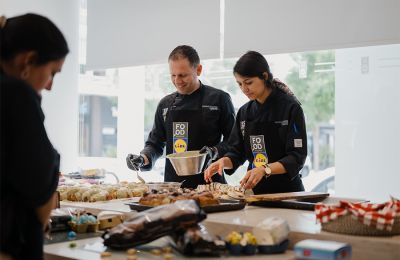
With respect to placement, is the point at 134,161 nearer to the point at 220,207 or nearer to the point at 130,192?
the point at 130,192

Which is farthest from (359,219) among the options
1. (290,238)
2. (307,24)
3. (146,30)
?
(146,30)

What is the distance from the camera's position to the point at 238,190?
8.36ft

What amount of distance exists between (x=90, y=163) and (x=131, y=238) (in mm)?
3813

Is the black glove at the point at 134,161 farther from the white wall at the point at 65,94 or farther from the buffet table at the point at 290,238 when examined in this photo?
the white wall at the point at 65,94

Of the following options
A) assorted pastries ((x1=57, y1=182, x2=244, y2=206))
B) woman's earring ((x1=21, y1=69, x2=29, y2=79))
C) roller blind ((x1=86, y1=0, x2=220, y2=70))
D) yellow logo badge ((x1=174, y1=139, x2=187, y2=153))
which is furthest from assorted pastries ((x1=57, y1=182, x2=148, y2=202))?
roller blind ((x1=86, y1=0, x2=220, y2=70))

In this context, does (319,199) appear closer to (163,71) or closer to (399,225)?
(399,225)

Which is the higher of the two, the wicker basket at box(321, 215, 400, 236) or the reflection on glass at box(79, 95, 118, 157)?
the reflection on glass at box(79, 95, 118, 157)

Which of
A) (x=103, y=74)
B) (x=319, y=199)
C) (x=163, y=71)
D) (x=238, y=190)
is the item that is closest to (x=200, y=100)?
(x=238, y=190)

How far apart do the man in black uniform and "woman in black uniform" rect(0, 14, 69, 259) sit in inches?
73.8

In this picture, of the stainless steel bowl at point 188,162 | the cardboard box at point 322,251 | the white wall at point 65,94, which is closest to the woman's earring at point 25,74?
the cardboard box at point 322,251

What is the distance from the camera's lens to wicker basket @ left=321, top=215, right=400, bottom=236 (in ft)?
5.47

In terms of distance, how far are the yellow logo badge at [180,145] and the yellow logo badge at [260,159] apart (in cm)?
57

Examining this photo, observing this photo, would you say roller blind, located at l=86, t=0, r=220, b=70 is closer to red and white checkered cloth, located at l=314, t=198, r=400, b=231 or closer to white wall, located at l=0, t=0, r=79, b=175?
white wall, located at l=0, t=0, r=79, b=175

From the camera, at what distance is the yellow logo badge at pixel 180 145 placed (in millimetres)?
3330
